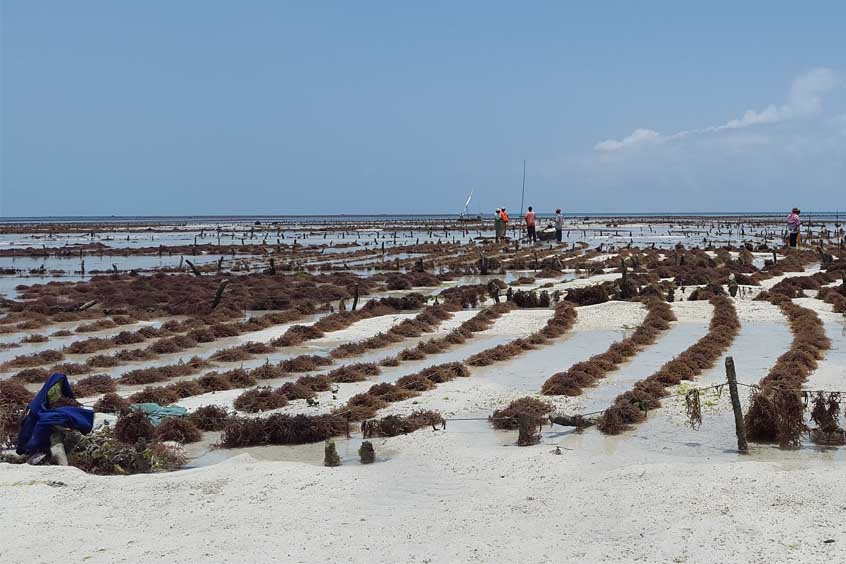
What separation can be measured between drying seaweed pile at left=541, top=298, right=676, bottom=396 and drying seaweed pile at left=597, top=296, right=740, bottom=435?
0.83 meters

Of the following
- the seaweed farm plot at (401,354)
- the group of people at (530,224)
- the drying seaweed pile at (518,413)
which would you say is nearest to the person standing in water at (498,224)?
the group of people at (530,224)

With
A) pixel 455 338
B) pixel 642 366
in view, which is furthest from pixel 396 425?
pixel 455 338

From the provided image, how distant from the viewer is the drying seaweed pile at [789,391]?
28.9 feet

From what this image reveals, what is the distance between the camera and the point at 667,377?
12.0m

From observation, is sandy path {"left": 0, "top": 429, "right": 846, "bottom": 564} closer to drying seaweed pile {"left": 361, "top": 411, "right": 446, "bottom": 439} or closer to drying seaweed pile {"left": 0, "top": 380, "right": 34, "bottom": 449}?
drying seaweed pile {"left": 361, "top": 411, "right": 446, "bottom": 439}

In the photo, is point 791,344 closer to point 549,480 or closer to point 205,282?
point 549,480

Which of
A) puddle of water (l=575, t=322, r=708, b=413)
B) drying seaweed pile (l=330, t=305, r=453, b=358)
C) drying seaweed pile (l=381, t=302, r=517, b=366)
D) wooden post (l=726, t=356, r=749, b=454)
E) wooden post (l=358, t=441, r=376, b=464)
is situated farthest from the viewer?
drying seaweed pile (l=330, t=305, r=453, b=358)

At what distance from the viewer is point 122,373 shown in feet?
46.4

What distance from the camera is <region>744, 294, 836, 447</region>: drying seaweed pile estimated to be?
8.81 meters

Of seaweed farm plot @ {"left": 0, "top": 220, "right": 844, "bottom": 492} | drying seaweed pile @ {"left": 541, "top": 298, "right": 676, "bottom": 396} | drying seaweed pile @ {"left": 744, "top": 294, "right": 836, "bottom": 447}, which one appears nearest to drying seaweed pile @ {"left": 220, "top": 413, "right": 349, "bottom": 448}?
seaweed farm plot @ {"left": 0, "top": 220, "right": 844, "bottom": 492}

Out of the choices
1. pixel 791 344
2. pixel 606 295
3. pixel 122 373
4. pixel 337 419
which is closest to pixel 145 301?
pixel 122 373

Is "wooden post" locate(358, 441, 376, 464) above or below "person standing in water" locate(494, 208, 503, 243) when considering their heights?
below

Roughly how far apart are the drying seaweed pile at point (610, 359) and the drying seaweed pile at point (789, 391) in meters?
2.40

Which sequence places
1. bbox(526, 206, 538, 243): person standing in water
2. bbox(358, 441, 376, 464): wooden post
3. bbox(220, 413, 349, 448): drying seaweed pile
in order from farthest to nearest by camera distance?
bbox(526, 206, 538, 243): person standing in water
bbox(220, 413, 349, 448): drying seaweed pile
bbox(358, 441, 376, 464): wooden post
